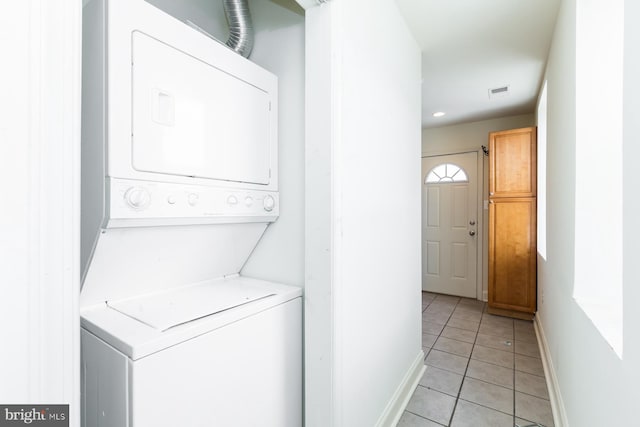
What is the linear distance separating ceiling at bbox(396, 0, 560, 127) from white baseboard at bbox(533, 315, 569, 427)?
7.92ft

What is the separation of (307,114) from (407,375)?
1.88m

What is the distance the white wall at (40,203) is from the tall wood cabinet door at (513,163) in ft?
12.9

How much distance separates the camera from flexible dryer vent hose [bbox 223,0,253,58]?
→ 4.50 ft

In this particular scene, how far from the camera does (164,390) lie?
0.82 meters

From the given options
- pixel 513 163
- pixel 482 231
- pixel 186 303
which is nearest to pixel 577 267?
pixel 186 303

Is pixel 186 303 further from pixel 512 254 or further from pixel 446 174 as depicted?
pixel 446 174

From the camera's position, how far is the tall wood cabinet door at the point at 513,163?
3.32 meters

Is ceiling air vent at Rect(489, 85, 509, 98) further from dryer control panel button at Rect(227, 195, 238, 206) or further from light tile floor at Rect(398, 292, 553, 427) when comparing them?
dryer control panel button at Rect(227, 195, 238, 206)

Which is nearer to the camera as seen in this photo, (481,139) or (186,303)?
(186,303)

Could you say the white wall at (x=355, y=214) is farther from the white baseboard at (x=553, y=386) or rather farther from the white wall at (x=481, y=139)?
the white wall at (x=481, y=139)

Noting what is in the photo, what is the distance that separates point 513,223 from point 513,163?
698 millimetres

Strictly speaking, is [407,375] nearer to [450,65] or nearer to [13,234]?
[13,234]

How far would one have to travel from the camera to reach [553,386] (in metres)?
1.98

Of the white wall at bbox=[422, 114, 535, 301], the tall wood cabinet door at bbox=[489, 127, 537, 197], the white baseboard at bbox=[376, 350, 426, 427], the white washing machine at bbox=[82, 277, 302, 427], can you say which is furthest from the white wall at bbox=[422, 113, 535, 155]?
the white washing machine at bbox=[82, 277, 302, 427]
